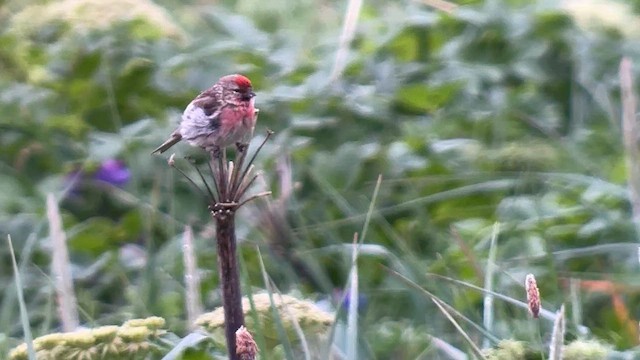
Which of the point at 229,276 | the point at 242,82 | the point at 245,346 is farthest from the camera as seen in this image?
the point at 242,82

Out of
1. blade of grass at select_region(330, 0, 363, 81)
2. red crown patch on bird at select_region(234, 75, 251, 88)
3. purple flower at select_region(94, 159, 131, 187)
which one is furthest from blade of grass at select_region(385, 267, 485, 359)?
purple flower at select_region(94, 159, 131, 187)

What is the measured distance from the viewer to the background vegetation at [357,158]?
260 cm

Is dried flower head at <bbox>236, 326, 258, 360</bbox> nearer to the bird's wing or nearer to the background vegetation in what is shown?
the bird's wing

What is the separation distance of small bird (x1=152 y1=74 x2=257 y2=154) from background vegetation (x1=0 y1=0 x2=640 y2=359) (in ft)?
1.57

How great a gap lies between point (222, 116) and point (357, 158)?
1.41 meters

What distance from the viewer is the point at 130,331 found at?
1519 millimetres

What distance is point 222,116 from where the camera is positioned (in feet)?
5.59

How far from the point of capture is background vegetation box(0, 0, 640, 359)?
2.60 meters

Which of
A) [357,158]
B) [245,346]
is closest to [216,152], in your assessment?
[245,346]

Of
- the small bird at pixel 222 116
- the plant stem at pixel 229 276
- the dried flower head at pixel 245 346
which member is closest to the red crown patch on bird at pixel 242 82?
the small bird at pixel 222 116

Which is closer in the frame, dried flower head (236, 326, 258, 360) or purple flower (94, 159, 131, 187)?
dried flower head (236, 326, 258, 360)

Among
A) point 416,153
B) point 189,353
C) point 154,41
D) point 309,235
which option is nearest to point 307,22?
point 154,41

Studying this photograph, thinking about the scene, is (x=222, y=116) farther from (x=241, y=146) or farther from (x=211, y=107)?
(x=211, y=107)

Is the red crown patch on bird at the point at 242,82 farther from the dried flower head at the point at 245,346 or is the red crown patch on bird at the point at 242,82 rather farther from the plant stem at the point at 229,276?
the dried flower head at the point at 245,346
